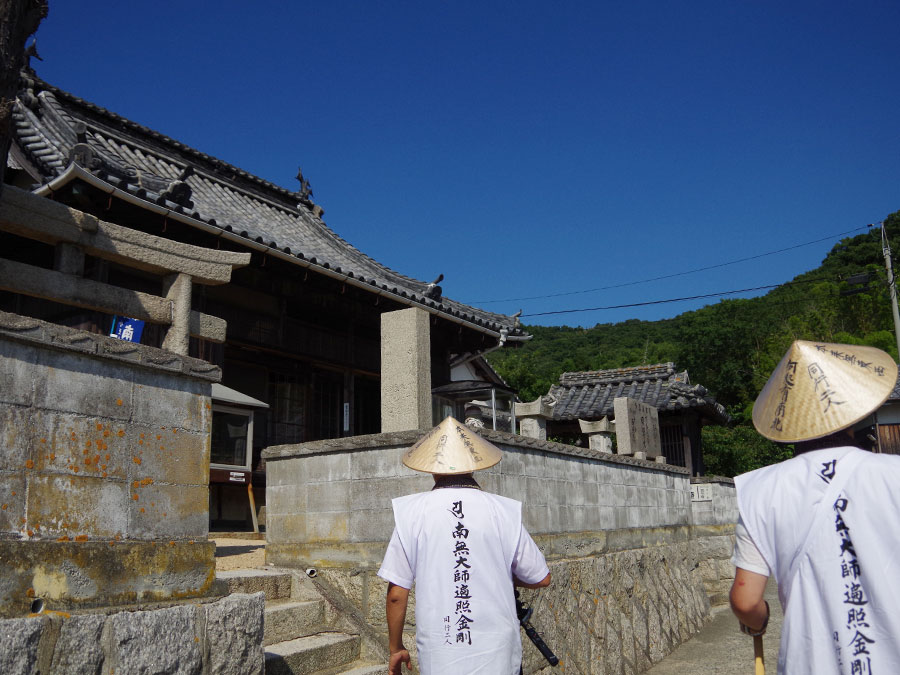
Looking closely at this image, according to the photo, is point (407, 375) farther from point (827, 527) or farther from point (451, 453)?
point (827, 527)

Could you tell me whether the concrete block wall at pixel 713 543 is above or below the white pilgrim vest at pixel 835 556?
below

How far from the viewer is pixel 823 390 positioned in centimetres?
271

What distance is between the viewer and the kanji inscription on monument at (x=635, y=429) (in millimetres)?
12141

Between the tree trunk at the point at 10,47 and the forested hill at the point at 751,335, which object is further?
the forested hill at the point at 751,335

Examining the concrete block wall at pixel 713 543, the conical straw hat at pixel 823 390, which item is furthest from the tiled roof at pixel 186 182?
the conical straw hat at pixel 823 390

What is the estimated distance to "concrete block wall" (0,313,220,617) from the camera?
11.7ft

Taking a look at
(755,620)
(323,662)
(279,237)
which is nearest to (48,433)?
(323,662)

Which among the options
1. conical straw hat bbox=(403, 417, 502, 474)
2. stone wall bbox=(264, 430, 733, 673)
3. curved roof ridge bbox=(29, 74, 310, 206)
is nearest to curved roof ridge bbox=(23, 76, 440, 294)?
curved roof ridge bbox=(29, 74, 310, 206)

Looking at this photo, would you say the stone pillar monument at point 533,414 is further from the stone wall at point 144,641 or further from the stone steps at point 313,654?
the stone wall at point 144,641

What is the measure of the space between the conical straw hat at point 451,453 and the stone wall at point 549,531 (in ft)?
7.25

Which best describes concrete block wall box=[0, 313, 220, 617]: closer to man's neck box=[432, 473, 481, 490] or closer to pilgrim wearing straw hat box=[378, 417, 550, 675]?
pilgrim wearing straw hat box=[378, 417, 550, 675]

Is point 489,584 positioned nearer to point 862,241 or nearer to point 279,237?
point 279,237

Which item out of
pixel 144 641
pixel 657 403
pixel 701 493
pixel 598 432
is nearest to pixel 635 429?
pixel 598 432

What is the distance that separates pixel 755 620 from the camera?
2.56 meters
